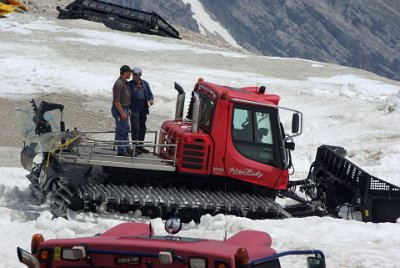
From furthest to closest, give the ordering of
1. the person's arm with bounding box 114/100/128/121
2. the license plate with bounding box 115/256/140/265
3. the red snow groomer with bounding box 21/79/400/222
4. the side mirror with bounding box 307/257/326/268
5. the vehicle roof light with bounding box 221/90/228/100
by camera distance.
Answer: the person's arm with bounding box 114/100/128/121 → the vehicle roof light with bounding box 221/90/228/100 → the red snow groomer with bounding box 21/79/400/222 → the side mirror with bounding box 307/257/326/268 → the license plate with bounding box 115/256/140/265

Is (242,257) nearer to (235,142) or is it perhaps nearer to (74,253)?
(74,253)

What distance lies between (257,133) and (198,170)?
1150 millimetres

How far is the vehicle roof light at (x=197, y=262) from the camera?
5.87 meters

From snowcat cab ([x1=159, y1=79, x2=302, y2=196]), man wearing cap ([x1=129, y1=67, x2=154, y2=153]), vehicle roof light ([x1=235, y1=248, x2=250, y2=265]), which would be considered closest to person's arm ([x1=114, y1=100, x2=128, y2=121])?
man wearing cap ([x1=129, y1=67, x2=154, y2=153])

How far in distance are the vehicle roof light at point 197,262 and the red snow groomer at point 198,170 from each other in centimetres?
660

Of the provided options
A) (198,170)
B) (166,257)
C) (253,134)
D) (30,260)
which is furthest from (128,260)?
(253,134)

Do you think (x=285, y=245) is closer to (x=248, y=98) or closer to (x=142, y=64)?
(x=248, y=98)

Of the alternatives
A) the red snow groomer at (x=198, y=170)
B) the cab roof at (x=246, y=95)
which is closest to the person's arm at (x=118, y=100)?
the red snow groomer at (x=198, y=170)

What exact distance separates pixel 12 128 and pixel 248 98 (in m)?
10.6

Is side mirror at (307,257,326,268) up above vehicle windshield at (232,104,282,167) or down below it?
above

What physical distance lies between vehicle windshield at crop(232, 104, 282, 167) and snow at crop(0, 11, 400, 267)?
1556 millimetres

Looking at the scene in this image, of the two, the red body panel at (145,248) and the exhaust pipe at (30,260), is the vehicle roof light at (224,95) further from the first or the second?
the exhaust pipe at (30,260)

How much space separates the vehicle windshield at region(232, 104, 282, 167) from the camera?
43.7ft

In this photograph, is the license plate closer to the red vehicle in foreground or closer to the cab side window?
the red vehicle in foreground
